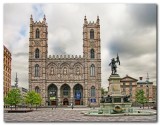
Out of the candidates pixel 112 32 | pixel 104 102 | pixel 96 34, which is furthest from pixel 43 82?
pixel 112 32

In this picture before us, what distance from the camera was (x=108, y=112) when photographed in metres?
28.5

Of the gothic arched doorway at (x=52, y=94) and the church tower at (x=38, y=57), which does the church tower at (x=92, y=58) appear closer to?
the gothic arched doorway at (x=52, y=94)

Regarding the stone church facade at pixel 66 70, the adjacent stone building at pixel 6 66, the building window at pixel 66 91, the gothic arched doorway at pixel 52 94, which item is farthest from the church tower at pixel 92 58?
the adjacent stone building at pixel 6 66

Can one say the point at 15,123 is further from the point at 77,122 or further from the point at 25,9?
the point at 25,9

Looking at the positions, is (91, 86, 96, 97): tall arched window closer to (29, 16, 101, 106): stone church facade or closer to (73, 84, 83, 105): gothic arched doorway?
(29, 16, 101, 106): stone church facade

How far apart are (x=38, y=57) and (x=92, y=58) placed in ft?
36.8

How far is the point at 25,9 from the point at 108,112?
10.6 meters

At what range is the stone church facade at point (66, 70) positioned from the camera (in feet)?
238

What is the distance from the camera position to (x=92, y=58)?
74.4 meters

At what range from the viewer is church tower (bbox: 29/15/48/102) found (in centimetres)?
7200


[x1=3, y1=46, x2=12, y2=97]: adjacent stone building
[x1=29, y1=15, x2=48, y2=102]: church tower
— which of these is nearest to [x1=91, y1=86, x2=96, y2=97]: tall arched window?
[x1=29, y1=15, x2=48, y2=102]: church tower

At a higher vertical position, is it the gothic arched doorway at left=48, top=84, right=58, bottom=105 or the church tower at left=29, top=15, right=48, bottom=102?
the church tower at left=29, top=15, right=48, bottom=102

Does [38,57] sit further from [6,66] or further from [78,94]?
[6,66]

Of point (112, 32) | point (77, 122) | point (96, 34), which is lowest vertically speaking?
point (77, 122)
